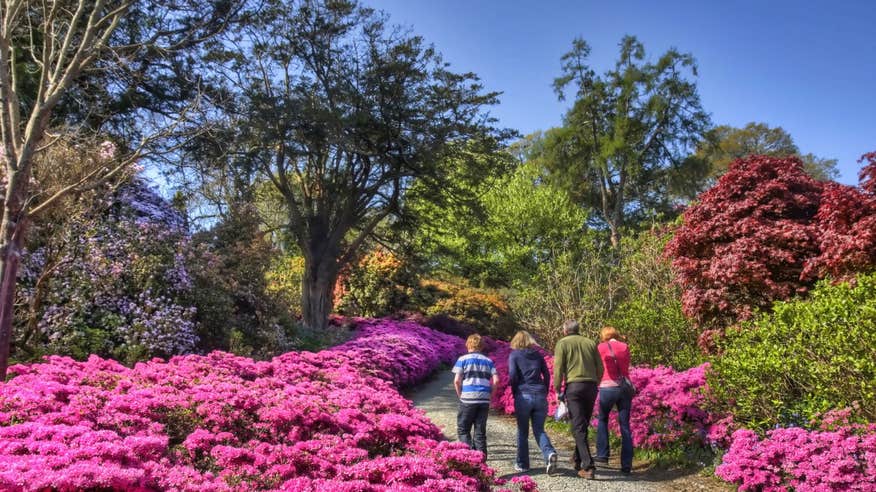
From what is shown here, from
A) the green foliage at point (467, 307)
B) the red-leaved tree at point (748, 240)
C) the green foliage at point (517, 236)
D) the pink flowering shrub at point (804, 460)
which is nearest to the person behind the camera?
the pink flowering shrub at point (804, 460)

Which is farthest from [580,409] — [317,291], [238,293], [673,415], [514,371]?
[317,291]

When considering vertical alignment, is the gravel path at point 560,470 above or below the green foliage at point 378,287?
below

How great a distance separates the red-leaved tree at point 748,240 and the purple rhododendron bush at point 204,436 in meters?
4.65

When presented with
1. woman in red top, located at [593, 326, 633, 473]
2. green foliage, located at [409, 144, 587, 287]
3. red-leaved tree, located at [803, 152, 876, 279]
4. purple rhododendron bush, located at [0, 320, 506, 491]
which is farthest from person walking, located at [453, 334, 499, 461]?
green foliage, located at [409, 144, 587, 287]

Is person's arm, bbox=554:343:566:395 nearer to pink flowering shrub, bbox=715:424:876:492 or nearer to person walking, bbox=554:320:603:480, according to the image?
person walking, bbox=554:320:603:480

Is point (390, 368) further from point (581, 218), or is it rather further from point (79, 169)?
point (581, 218)

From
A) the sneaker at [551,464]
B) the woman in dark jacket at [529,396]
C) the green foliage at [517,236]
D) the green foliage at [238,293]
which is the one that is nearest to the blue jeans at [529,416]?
the woman in dark jacket at [529,396]

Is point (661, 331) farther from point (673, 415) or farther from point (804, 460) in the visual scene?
point (804, 460)

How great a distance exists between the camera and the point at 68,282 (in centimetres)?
885

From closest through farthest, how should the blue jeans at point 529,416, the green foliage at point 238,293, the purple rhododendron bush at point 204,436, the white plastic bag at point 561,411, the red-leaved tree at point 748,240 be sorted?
the purple rhododendron bush at point 204,436, the blue jeans at point 529,416, the white plastic bag at point 561,411, the red-leaved tree at point 748,240, the green foliage at point 238,293

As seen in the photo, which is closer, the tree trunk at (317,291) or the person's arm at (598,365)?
the person's arm at (598,365)

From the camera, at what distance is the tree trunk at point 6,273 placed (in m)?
5.53

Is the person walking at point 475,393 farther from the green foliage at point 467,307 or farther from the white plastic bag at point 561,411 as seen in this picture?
the green foliage at point 467,307

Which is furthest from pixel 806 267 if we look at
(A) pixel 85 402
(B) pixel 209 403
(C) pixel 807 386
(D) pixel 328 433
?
(A) pixel 85 402
